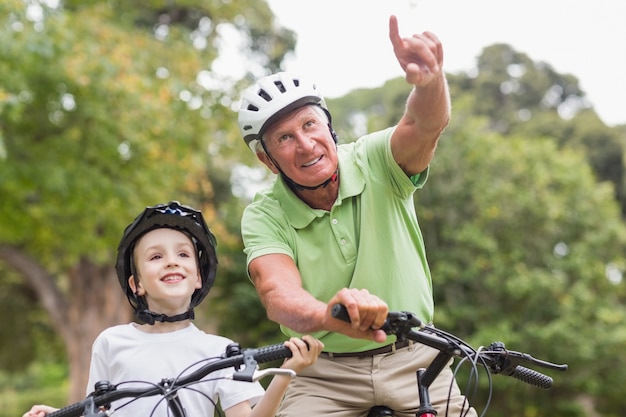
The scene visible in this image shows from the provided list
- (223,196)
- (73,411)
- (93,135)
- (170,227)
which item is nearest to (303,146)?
(170,227)

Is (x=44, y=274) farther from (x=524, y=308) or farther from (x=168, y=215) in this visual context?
(x=168, y=215)

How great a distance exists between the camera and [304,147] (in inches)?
137

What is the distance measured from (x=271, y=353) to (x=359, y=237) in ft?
2.76

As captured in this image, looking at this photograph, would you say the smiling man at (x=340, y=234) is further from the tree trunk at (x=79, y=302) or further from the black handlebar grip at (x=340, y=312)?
the tree trunk at (x=79, y=302)

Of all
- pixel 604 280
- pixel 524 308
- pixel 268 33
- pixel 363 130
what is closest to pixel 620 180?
pixel 604 280

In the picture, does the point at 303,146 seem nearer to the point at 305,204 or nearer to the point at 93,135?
the point at 305,204

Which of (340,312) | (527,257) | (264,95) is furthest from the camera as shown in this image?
(527,257)

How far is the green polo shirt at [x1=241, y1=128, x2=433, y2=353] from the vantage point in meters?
3.45

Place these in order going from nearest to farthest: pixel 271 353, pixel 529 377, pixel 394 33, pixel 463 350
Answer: pixel 271 353 < pixel 394 33 < pixel 463 350 < pixel 529 377

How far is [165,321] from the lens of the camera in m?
3.54

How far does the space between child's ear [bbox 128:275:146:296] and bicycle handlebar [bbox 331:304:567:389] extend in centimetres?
121

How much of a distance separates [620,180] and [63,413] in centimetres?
2258

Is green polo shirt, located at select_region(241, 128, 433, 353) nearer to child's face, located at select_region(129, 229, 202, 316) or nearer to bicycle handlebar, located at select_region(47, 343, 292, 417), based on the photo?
child's face, located at select_region(129, 229, 202, 316)

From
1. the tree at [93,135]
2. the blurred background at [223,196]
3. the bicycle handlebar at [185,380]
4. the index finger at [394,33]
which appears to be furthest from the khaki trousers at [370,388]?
the blurred background at [223,196]
